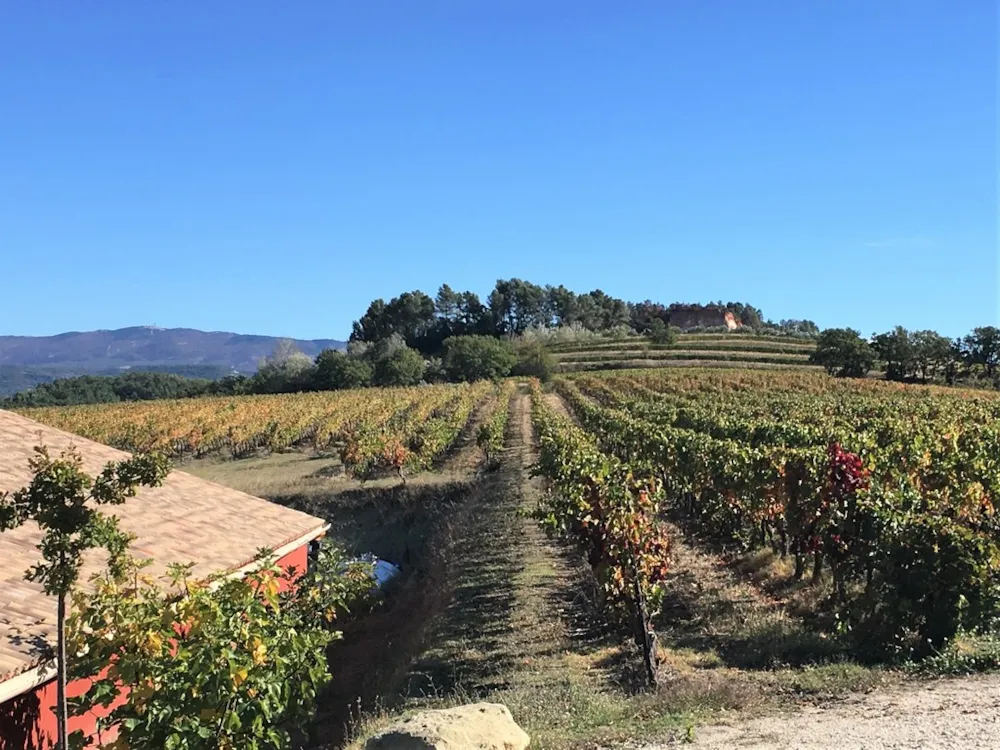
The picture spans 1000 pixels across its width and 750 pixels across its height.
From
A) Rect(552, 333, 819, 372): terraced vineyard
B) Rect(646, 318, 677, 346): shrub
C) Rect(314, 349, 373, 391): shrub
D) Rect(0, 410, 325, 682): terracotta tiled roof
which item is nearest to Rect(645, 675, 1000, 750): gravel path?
Rect(0, 410, 325, 682): terracotta tiled roof

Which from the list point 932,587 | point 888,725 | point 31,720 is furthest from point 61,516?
point 932,587

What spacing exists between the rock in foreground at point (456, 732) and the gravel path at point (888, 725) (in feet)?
3.56

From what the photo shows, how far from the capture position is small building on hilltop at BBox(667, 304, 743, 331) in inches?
4705

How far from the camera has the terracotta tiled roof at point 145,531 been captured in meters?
5.25

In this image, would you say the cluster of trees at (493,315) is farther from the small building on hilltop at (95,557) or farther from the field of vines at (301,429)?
the small building on hilltop at (95,557)

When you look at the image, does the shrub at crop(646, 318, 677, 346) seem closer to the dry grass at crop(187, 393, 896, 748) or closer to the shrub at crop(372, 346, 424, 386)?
the shrub at crop(372, 346, 424, 386)

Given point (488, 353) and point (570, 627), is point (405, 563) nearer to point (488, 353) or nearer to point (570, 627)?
point (570, 627)

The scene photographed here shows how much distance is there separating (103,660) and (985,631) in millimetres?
8507

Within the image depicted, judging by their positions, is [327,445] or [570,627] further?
[327,445]

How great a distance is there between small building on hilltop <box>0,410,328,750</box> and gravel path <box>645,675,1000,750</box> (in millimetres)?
3791

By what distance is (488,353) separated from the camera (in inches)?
2933

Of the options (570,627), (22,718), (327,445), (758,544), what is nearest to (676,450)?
(758,544)

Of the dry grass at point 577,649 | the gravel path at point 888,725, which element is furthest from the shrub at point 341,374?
the gravel path at point 888,725

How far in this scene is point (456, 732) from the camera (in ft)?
18.0
